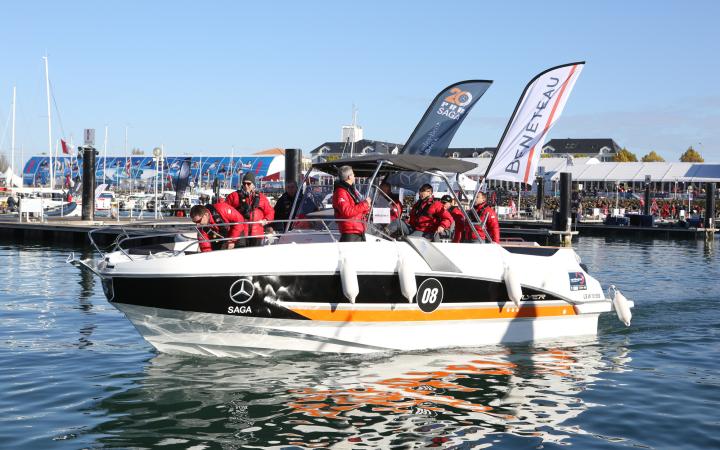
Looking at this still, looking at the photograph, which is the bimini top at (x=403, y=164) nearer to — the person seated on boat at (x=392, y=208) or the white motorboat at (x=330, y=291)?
the white motorboat at (x=330, y=291)

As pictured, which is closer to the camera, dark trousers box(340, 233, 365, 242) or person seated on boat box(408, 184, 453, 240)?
dark trousers box(340, 233, 365, 242)

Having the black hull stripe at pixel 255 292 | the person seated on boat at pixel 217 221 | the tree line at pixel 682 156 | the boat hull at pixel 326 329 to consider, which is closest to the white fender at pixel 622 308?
the boat hull at pixel 326 329

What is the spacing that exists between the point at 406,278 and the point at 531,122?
222 inches

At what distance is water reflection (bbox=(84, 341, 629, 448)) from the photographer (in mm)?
6926

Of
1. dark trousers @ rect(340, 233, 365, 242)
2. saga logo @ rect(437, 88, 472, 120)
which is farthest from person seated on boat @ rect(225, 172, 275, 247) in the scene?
saga logo @ rect(437, 88, 472, 120)

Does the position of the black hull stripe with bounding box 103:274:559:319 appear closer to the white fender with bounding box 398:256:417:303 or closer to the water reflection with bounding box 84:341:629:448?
the white fender with bounding box 398:256:417:303

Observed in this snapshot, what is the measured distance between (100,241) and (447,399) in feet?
79.1

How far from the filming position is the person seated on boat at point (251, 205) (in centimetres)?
1005

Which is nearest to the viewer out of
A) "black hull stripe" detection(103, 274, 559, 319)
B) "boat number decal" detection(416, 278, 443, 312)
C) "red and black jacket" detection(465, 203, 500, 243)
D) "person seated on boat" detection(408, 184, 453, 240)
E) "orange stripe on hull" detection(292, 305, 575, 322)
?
"black hull stripe" detection(103, 274, 559, 319)

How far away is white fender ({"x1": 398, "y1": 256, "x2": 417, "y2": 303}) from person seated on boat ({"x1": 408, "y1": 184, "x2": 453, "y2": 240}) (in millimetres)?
1382

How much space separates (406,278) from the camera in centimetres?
910

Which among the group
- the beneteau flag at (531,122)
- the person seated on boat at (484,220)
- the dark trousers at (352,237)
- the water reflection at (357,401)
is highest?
the beneteau flag at (531,122)

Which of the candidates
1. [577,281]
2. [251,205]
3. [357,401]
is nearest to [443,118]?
[577,281]

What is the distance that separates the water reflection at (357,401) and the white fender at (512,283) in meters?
0.78
